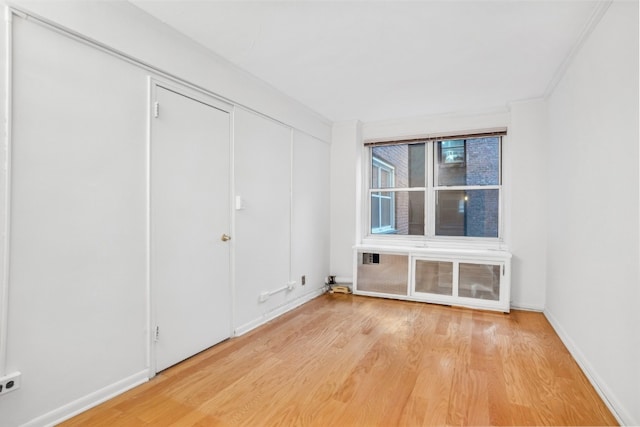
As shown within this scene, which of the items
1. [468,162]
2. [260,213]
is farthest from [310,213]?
[468,162]

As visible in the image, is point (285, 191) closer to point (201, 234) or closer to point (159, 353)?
point (201, 234)

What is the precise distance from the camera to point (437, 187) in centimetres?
435

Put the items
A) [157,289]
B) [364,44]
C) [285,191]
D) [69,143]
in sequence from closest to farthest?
[69,143], [157,289], [364,44], [285,191]

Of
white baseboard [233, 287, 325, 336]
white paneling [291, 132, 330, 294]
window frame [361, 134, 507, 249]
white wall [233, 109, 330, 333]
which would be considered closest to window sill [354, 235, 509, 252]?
window frame [361, 134, 507, 249]

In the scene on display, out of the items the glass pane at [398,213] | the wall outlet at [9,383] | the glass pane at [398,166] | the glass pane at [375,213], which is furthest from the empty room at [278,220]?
the glass pane at [375,213]

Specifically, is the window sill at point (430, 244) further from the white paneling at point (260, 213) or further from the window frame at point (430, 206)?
the white paneling at point (260, 213)

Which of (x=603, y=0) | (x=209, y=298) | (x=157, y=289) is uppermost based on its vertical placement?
(x=603, y=0)

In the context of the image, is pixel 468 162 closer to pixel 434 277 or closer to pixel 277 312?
pixel 434 277

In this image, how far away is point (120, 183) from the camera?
1.99 meters

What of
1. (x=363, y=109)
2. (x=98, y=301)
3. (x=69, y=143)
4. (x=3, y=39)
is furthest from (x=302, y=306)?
(x=3, y=39)

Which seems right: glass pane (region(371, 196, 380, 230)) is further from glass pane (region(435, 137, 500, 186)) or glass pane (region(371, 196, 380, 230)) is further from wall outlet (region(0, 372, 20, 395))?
wall outlet (region(0, 372, 20, 395))

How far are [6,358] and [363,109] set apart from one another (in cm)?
387

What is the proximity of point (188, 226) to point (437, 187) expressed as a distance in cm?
330

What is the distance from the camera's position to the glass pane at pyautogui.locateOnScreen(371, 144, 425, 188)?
4473mm
